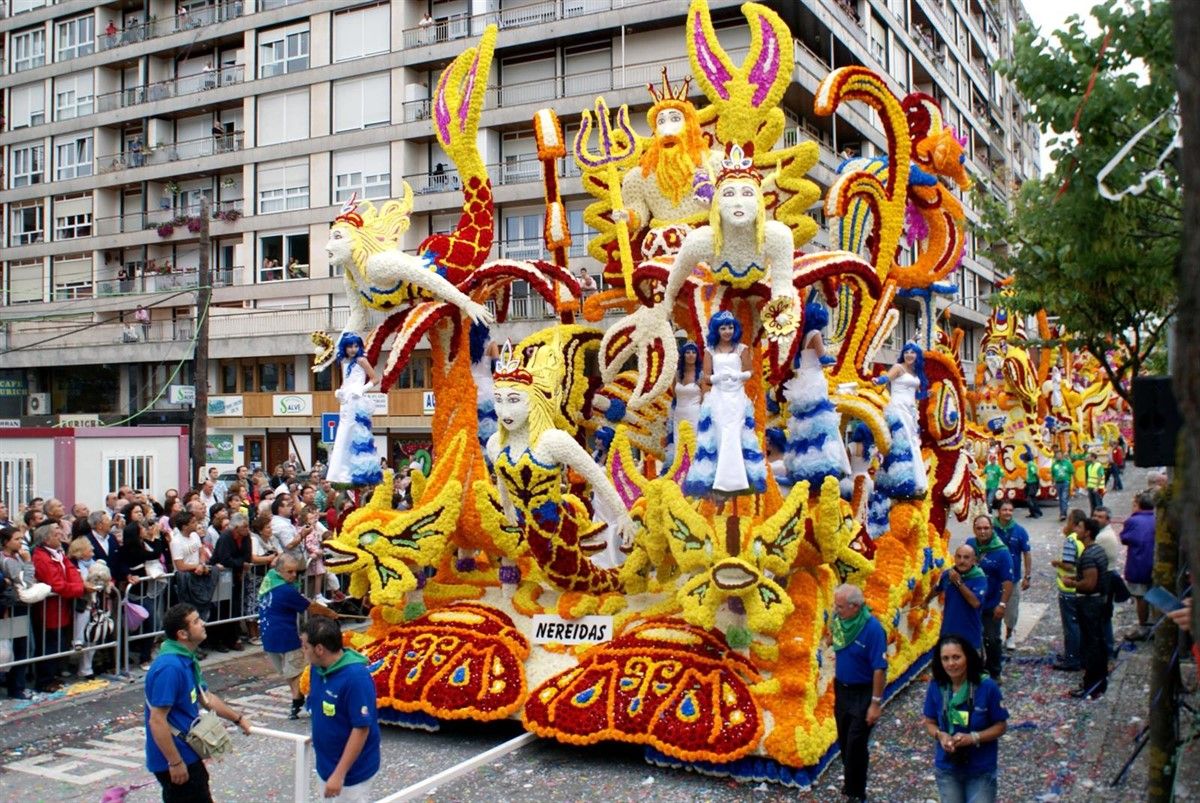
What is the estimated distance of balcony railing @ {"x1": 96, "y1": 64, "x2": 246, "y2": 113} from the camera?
3281cm

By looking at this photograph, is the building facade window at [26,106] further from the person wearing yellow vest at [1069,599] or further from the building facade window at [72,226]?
the person wearing yellow vest at [1069,599]

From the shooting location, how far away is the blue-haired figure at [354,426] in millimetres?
8562

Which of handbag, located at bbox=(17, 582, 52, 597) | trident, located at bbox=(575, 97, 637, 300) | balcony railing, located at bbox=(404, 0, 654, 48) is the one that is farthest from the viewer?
balcony railing, located at bbox=(404, 0, 654, 48)

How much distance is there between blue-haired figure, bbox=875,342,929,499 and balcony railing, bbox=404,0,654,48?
63.3 ft

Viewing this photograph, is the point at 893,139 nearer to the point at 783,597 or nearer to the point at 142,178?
the point at 783,597

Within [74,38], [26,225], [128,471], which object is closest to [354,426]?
[128,471]

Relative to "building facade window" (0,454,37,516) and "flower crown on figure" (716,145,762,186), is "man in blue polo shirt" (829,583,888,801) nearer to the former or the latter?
"flower crown on figure" (716,145,762,186)

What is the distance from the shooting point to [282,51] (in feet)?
104

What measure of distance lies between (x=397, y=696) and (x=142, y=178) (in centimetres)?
3035

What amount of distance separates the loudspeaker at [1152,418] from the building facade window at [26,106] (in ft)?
129

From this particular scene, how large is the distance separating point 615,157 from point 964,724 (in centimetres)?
691

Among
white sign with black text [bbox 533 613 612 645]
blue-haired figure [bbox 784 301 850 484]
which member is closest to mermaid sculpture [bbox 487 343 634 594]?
white sign with black text [bbox 533 613 612 645]

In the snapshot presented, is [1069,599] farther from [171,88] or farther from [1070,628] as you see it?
[171,88]

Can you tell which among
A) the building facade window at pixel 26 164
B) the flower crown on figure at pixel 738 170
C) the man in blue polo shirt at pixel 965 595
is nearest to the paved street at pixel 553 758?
the man in blue polo shirt at pixel 965 595
